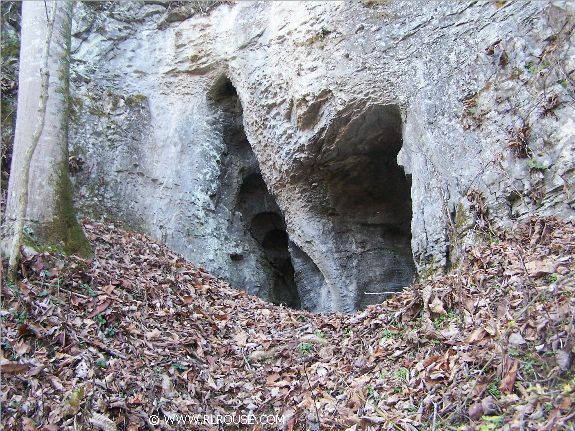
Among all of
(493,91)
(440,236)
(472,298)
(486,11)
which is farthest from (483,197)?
(486,11)

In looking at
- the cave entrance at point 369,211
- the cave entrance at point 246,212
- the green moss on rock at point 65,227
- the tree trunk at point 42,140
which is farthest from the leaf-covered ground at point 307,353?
the cave entrance at point 246,212

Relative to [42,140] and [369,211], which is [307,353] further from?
[369,211]

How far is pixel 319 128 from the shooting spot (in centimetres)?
899

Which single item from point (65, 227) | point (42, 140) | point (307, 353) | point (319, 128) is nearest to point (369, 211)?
point (319, 128)

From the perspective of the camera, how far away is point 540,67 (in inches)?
241

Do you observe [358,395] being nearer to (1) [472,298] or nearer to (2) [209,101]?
(1) [472,298]

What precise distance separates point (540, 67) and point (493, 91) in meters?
0.62

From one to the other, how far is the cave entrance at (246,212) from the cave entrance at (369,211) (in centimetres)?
187

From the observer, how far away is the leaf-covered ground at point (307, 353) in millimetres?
3549

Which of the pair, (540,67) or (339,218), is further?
(339,218)

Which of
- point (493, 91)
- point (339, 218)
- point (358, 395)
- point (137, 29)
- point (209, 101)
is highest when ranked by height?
point (137, 29)

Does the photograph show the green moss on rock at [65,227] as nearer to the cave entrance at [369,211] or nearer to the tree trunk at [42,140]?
the tree trunk at [42,140]

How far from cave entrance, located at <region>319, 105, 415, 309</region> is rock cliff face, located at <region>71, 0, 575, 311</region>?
0.11ft

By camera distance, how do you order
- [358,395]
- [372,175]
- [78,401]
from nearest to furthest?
1. [78,401]
2. [358,395]
3. [372,175]
